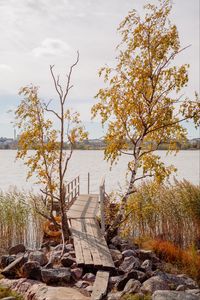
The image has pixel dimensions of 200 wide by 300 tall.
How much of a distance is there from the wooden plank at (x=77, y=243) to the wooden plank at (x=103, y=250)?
21.1 inches

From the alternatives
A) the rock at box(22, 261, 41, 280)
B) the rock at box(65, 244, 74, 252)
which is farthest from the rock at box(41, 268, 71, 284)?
the rock at box(65, 244, 74, 252)

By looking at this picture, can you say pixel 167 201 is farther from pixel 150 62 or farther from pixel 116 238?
Result: pixel 150 62

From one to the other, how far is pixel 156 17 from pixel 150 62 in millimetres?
1420

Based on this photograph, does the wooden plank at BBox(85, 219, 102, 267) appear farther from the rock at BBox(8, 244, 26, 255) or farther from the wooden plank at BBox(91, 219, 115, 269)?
the rock at BBox(8, 244, 26, 255)

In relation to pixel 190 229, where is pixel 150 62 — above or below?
above

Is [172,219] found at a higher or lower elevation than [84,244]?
higher

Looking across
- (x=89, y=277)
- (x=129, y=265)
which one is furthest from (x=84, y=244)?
(x=89, y=277)

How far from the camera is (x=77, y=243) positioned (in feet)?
40.6

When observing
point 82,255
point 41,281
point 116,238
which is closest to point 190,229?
point 116,238

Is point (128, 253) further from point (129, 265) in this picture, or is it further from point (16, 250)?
point (16, 250)

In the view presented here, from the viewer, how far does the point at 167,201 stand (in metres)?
16.0

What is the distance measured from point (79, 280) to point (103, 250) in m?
2.08

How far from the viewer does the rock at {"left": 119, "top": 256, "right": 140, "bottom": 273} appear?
10.4 metres

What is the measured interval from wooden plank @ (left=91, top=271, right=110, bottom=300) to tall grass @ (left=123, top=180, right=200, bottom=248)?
542cm
